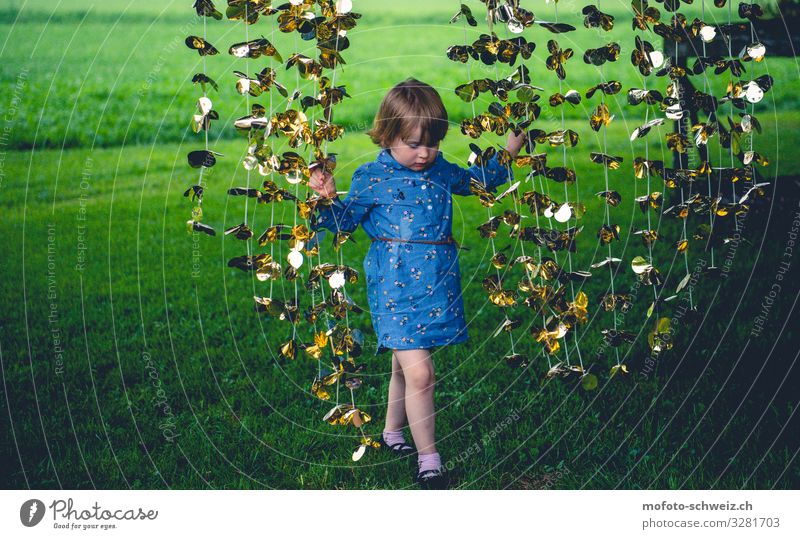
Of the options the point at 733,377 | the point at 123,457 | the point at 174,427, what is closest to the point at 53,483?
the point at 123,457

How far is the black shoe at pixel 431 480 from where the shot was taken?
276cm

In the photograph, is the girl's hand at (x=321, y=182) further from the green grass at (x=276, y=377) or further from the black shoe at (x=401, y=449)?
the black shoe at (x=401, y=449)

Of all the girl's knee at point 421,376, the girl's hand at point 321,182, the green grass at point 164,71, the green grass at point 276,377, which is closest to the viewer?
the girl's hand at point 321,182

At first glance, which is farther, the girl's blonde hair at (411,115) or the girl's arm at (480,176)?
the girl's arm at (480,176)

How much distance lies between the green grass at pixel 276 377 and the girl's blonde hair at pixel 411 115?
0.33 meters

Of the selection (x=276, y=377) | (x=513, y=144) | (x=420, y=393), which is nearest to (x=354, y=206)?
(x=513, y=144)

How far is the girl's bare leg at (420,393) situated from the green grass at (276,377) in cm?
18

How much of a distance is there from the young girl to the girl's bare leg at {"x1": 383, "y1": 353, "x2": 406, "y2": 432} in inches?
8.3

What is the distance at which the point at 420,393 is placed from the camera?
269 centimetres

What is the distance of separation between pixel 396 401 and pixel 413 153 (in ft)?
2.93

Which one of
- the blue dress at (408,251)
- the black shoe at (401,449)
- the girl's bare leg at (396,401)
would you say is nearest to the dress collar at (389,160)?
the blue dress at (408,251)

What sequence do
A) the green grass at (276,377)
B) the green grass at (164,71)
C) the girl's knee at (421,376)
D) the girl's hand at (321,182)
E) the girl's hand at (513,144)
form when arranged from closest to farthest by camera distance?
1. the girl's hand at (321,182)
2. the girl's hand at (513,144)
3. the girl's knee at (421,376)
4. the green grass at (276,377)
5. the green grass at (164,71)

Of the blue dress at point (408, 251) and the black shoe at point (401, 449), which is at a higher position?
the blue dress at point (408, 251)

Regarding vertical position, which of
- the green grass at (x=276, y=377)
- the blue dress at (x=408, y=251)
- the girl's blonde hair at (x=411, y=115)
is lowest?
the green grass at (x=276, y=377)
